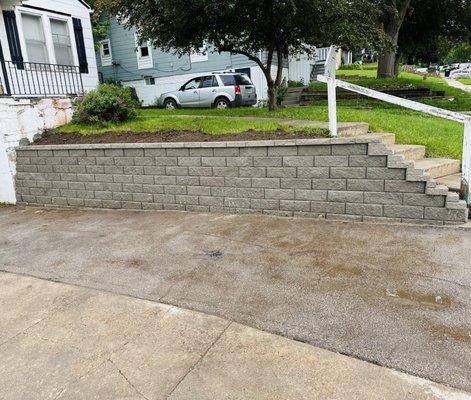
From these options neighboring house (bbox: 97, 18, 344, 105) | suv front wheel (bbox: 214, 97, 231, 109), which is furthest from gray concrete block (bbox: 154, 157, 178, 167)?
neighboring house (bbox: 97, 18, 344, 105)

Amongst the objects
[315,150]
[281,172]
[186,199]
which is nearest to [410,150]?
[315,150]

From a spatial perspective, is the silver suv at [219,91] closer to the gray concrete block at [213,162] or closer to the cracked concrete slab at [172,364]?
the gray concrete block at [213,162]

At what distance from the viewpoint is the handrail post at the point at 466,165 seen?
16.1 feet

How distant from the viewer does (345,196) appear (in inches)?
213

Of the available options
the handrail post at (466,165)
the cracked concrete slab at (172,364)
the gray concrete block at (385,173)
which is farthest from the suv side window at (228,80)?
the cracked concrete slab at (172,364)

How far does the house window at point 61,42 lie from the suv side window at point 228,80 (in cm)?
535

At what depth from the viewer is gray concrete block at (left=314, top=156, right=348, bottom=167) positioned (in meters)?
5.31

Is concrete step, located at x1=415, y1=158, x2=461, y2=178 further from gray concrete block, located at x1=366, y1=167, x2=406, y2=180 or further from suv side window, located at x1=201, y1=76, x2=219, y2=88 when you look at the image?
suv side window, located at x1=201, y1=76, x2=219, y2=88

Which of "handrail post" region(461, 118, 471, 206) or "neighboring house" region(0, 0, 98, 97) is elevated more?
"neighboring house" region(0, 0, 98, 97)

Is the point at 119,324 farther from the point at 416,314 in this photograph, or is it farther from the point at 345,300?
the point at 416,314

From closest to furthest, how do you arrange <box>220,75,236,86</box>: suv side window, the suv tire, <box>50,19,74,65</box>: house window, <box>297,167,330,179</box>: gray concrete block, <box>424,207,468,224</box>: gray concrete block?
<box>424,207,468,224</box>: gray concrete block
<box>297,167,330,179</box>: gray concrete block
<box>50,19,74,65</box>: house window
<box>220,75,236,86</box>: suv side window
the suv tire

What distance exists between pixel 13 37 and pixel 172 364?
11444 millimetres

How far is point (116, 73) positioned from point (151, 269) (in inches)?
798

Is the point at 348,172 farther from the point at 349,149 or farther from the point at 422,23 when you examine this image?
the point at 422,23
